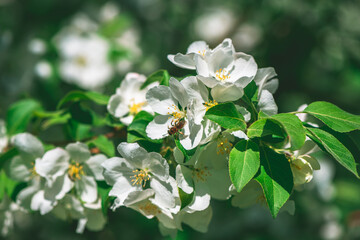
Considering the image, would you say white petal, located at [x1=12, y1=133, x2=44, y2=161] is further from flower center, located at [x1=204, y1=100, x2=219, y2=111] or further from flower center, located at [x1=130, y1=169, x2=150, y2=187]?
flower center, located at [x1=204, y1=100, x2=219, y2=111]

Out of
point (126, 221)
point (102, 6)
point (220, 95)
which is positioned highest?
point (220, 95)

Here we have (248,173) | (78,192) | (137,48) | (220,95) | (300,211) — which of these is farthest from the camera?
(137,48)

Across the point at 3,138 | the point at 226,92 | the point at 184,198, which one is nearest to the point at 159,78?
the point at 226,92

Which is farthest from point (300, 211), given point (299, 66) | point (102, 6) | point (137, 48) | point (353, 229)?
point (102, 6)

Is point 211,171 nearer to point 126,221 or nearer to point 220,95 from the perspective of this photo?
A: point 220,95

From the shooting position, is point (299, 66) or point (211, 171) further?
point (299, 66)
